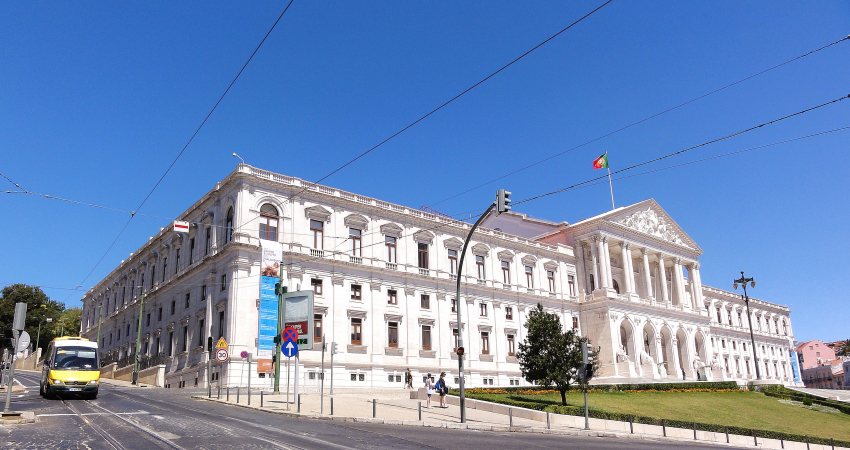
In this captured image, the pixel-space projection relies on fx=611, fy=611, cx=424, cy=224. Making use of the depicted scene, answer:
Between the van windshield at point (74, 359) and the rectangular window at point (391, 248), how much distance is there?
24813 millimetres

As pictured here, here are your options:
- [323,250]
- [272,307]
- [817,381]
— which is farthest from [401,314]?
[817,381]

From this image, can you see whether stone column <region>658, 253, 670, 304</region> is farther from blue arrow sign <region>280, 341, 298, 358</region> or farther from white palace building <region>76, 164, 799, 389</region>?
blue arrow sign <region>280, 341, 298, 358</region>

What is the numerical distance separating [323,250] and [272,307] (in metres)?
6.66

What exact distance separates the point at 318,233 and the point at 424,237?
33.7ft

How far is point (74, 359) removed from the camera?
2794cm

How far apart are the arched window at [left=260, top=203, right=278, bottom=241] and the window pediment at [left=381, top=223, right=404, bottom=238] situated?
9282 mm

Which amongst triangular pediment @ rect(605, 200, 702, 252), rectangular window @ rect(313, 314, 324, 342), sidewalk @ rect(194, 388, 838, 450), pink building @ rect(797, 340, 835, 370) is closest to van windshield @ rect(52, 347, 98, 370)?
sidewalk @ rect(194, 388, 838, 450)

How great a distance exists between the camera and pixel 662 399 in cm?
4178

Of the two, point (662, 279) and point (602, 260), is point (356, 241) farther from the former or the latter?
point (662, 279)

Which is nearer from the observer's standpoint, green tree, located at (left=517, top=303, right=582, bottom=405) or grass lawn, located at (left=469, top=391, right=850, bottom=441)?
green tree, located at (left=517, top=303, right=582, bottom=405)

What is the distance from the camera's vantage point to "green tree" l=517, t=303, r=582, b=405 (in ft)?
108

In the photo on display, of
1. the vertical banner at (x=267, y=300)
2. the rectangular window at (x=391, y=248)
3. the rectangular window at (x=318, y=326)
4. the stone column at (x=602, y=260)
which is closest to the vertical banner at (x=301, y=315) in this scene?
the vertical banner at (x=267, y=300)

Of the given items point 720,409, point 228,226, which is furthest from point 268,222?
point 720,409

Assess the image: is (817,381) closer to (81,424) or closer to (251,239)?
(251,239)
